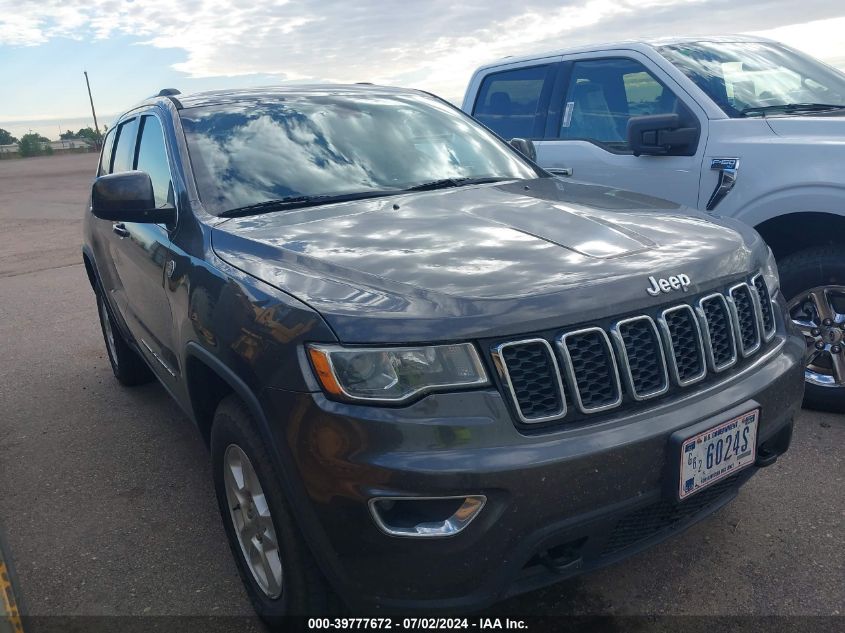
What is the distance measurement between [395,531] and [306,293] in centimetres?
69

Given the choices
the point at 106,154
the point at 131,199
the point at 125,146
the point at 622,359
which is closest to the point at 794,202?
the point at 622,359

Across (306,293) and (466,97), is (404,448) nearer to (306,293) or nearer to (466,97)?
(306,293)

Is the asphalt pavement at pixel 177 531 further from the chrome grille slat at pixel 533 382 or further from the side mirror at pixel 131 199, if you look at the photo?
the side mirror at pixel 131 199

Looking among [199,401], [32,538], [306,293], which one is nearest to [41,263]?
[32,538]

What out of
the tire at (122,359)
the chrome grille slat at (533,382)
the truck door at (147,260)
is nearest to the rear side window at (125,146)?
the truck door at (147,260)

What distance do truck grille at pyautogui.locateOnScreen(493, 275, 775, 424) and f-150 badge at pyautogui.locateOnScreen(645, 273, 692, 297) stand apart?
58 mm

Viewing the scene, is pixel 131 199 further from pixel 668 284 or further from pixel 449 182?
pixel 668 284

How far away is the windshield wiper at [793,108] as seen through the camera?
424 cm

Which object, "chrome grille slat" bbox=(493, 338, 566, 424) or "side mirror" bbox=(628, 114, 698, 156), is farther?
"side mirror" bbox=(628, 114, 698, 156)

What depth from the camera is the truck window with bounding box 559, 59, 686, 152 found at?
4.59m

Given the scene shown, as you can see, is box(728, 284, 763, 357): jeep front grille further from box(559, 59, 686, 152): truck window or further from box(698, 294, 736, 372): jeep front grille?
box(559, 59, 686, 152): truck window

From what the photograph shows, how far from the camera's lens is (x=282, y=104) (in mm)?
3539

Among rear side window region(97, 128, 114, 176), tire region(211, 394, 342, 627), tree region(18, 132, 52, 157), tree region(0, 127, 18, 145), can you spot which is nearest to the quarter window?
rear side window region(97, 128, 114, 176)

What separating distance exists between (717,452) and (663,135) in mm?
2472
